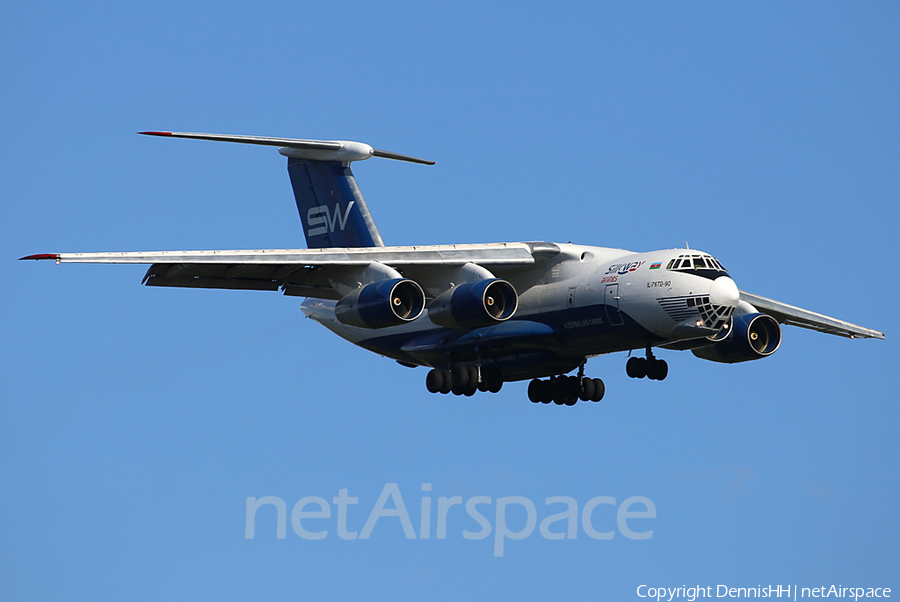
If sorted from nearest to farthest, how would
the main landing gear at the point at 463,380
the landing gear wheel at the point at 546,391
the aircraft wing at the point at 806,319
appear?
the main landing gear at the point at 463,380 < the landing gear wheel at the point at 546,391 < the aircraft wing at the point at 806,319

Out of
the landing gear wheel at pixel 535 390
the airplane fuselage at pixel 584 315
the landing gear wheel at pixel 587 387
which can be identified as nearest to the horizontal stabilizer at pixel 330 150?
the airplane fuselage at pixel 584 315

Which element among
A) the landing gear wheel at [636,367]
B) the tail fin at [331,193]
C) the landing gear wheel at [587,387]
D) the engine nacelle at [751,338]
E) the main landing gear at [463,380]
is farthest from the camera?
the tail fin at [331,193]

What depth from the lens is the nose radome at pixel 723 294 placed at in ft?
54.4

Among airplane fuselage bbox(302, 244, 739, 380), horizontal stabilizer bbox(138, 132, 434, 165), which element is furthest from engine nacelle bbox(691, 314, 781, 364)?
horizontal stabilizer bbox(138, 132, 434, 165)

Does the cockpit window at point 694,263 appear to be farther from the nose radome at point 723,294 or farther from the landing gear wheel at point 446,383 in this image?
the landing gear wheel at point 446,383

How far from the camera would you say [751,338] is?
1862 centimetres

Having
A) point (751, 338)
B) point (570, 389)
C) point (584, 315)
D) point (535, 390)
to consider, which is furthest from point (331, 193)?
point (751, 338)

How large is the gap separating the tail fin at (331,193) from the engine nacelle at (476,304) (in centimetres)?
401

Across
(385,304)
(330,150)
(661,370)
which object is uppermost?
(330,150)

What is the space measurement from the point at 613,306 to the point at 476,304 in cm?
196

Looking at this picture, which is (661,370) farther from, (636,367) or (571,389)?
(571,389)

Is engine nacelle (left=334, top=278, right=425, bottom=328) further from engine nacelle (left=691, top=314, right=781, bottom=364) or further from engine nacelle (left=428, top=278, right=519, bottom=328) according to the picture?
engine nacelle (left=691, top=314, right=781, bottom=364)

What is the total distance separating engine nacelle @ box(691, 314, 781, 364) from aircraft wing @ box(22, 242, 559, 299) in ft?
9.72

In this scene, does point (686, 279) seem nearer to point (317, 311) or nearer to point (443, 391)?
point (443, 391)
